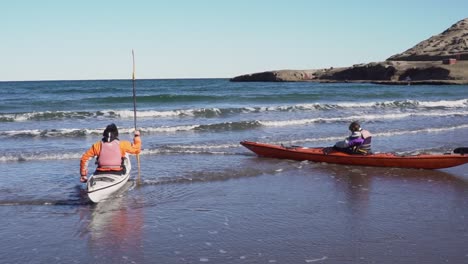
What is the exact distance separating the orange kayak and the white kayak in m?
4.84

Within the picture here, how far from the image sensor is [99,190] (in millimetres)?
8039

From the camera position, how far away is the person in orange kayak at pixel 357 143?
11.6 metres

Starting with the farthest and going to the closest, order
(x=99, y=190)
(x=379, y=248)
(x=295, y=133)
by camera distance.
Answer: (x=295, y=133), (x=99, y=190), (x=379, y=248)

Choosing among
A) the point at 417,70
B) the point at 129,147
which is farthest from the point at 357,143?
the point at 417,70

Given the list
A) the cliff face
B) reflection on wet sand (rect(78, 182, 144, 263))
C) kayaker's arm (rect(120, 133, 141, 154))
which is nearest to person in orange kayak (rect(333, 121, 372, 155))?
kayaker's arm (rect(120, 133, 141, 154))

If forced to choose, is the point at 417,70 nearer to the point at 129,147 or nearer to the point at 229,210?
the point at 129,147

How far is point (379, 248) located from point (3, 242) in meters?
4.33

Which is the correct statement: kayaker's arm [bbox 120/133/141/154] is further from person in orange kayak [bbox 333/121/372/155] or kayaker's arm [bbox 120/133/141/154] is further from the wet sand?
person in orange kayak [bbox 333/121/372/155]

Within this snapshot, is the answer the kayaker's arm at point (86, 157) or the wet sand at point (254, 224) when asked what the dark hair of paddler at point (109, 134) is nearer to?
the kayaker's arm at point (86, 157)

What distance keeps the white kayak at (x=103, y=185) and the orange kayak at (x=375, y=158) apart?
15.9ft

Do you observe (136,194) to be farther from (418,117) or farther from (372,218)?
(418,117)

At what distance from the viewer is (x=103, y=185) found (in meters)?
8.13

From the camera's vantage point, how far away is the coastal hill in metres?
69.6

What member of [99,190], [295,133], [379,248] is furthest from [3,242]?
[295,133]
